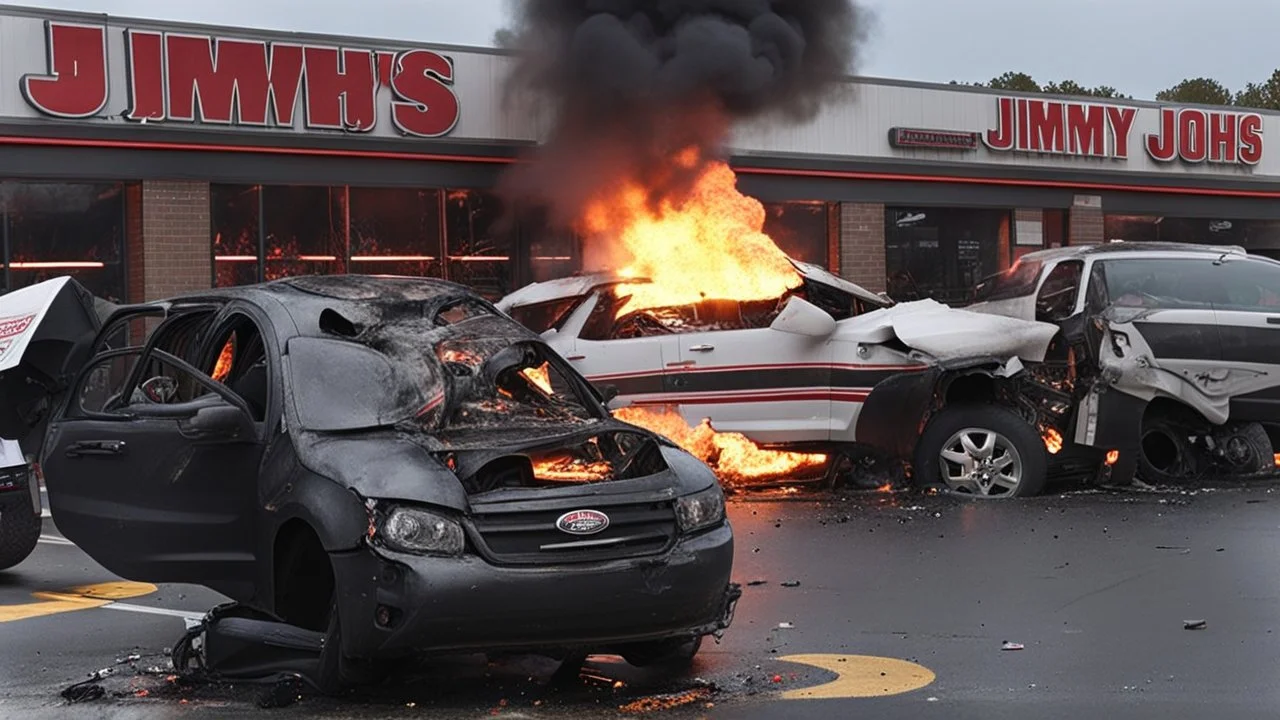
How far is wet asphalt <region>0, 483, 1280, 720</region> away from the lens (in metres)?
6.04

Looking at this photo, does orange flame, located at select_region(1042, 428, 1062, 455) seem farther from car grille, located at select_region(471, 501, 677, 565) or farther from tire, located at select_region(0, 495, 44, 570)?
tire, located at select_region(0, 495, 44, 570)

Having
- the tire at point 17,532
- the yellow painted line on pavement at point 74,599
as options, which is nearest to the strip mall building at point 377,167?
the tire at point 17,532

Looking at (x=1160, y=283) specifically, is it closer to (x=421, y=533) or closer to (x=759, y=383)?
(x=759, y=383)

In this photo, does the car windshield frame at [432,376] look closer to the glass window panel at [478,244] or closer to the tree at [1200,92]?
the glass window panel at [478,244]

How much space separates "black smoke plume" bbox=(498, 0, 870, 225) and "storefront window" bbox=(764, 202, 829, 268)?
12.0 feet

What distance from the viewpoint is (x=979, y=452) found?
1195cm

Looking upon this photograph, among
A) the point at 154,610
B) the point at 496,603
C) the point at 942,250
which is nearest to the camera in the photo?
the point at 496,603

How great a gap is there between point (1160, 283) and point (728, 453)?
373 cm

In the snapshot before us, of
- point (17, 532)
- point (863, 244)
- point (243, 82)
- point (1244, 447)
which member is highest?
point (243, 82)

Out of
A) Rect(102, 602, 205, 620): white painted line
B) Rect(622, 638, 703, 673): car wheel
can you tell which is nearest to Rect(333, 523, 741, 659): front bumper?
Rect(622, 638, 703, 673): car wheel

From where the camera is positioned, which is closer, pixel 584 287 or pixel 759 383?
pixel 759 383

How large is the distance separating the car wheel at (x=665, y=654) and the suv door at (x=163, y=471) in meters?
1.59

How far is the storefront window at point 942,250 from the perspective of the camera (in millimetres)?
24031

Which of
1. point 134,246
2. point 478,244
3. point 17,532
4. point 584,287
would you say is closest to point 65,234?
point 134,246
